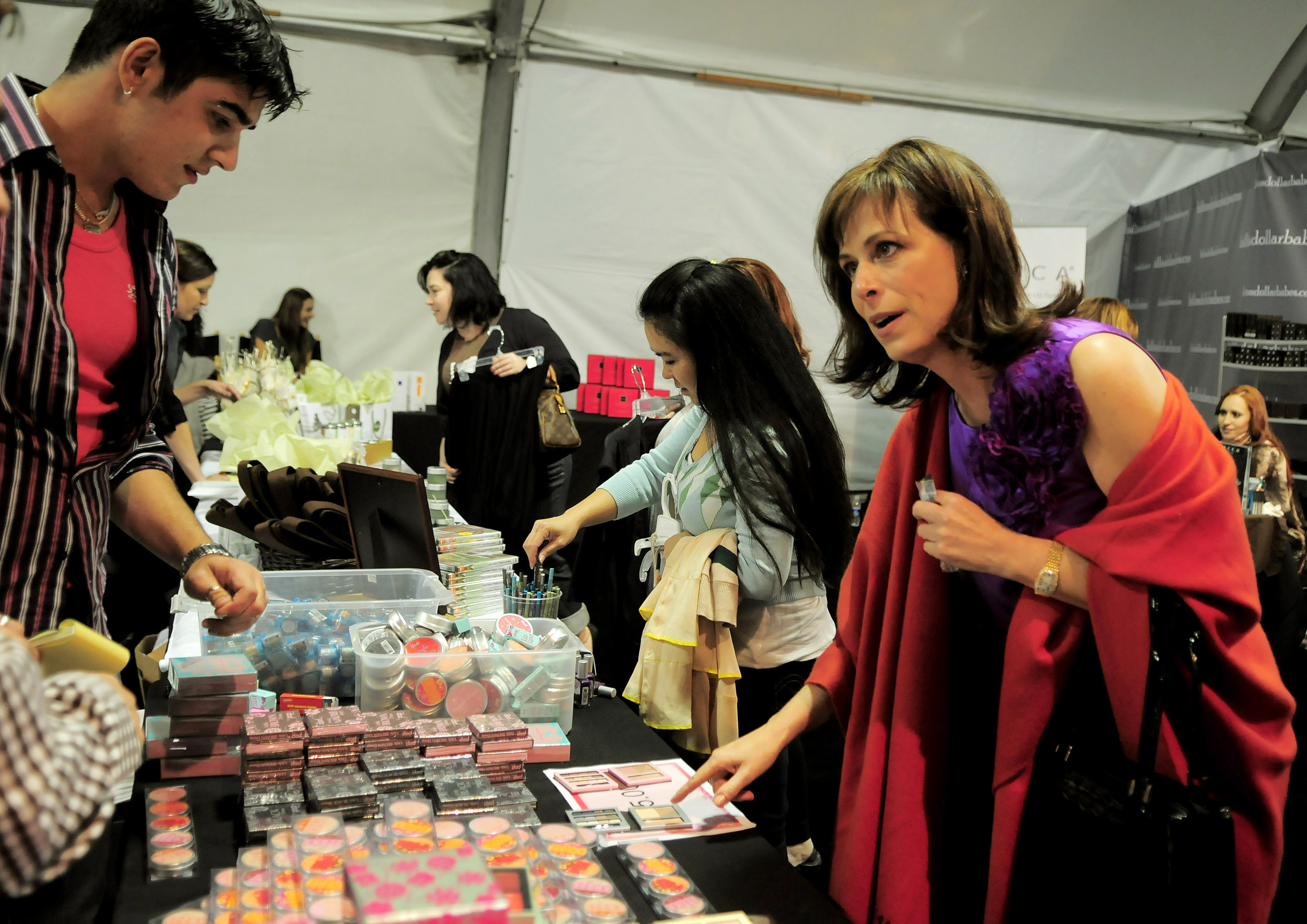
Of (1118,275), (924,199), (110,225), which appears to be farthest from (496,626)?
(1118,275)

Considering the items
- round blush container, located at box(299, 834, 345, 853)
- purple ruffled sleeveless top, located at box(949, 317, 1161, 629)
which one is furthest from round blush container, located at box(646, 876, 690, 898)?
purple ruffled sleeveless top, located at box(949, 317, 1161, 629)

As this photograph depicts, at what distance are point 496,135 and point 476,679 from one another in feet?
16.8

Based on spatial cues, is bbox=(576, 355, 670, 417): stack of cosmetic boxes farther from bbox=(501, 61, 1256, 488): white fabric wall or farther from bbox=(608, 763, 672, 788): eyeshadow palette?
bbox=(608, 763, 672, 788): eyeshadow palette

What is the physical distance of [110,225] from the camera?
4.60 feet

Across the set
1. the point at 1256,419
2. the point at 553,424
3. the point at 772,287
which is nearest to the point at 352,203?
the point at 553,424

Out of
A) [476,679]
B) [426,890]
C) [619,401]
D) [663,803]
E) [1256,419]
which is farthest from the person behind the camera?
[619,401]

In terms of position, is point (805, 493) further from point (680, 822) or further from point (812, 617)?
point (680, 822)

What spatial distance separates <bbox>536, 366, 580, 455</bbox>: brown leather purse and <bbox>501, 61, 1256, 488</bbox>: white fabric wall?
183 centimetres

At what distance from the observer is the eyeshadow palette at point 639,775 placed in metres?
1.39

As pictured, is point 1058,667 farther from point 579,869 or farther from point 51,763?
point 51,763

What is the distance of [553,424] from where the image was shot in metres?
4.34

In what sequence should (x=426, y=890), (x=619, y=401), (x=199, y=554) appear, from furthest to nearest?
(x=619, y=401)
(x=199, y=554)
(x=426, y=890)

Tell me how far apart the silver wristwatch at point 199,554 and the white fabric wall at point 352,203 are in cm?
489

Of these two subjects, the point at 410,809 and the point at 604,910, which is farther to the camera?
the point at 410,809
